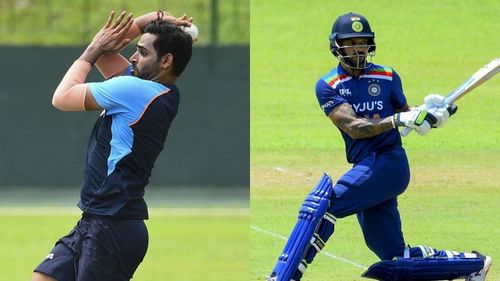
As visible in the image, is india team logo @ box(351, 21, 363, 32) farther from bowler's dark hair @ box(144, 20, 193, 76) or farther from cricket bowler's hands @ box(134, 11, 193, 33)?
bowler's dark hair @ box(144, 20, 193, 76)

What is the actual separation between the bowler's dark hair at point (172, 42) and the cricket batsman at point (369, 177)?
1296 mm

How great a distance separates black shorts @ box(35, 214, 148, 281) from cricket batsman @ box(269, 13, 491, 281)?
3.85 ft

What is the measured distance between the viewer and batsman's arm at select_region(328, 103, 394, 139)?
6.41m

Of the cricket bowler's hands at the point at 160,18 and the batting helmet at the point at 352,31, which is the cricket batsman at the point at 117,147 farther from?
the batting helmet at the point at 352,31

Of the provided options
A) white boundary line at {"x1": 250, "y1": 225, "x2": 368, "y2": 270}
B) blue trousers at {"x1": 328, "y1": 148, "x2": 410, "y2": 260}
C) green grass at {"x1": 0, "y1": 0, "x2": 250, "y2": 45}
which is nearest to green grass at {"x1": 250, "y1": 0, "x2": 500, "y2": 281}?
white boundary line at {"x1": 250, "y1": 225, "x2": 368, "y2": 270}

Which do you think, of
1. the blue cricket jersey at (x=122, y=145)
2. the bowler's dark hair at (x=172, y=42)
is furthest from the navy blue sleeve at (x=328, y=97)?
the blue cricket jersey at (x=122, y=145)

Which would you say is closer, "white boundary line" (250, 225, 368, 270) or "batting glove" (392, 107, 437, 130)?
"batting glove" (392, 107, 437, 130)

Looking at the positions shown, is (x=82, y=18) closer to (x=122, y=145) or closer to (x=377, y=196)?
(x=377, y=196)

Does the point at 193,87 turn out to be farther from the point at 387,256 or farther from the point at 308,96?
the point at 387,256

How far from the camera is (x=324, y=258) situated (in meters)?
8.56

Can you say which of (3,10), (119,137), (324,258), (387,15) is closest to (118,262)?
(119,137)

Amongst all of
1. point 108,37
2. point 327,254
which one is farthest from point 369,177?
point 327,254

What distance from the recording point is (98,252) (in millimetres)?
5344

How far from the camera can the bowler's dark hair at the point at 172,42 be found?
5473mm
